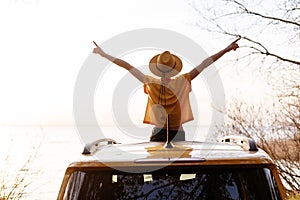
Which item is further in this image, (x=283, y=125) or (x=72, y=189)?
(x=283, y=125)

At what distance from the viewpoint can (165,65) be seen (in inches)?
205

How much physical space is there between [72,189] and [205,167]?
0.82 metres

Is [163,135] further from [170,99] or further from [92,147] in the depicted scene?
[92,147]

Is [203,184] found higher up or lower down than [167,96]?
lower down

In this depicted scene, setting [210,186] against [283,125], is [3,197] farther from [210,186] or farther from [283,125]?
[283,125]

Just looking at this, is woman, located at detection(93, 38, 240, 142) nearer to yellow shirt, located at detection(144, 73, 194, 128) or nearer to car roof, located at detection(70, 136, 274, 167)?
yellow shirt, located at detection(144, 73, 194, 128)

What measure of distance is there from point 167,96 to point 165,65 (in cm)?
40

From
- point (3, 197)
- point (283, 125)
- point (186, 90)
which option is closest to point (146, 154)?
point (186, 90)

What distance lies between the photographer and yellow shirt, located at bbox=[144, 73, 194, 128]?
4973mm

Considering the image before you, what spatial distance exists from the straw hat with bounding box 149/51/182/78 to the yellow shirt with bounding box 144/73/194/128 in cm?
16

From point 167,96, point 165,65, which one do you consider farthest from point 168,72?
point 167,96

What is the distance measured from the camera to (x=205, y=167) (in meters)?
2.71

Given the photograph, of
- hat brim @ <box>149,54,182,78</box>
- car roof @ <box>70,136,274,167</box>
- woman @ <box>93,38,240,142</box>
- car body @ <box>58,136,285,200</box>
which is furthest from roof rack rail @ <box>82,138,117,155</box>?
hat brim @ <box>149,54,182,78</box>

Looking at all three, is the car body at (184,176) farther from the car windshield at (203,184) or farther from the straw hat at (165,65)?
the straw hat at (165,65)
